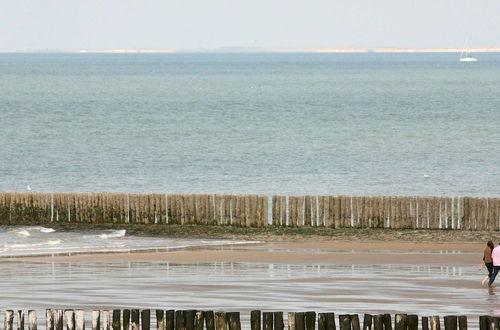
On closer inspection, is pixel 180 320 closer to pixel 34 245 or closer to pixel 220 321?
pixel 220 321

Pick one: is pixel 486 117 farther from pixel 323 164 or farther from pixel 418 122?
pixel 323 164

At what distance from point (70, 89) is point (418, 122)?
8553cm

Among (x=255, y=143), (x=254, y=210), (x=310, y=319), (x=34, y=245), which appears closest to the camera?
(x=310, y=319)

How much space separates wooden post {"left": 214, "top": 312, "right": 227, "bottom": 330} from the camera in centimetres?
1925

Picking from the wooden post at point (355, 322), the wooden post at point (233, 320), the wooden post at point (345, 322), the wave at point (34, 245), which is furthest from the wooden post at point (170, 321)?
the wave at point (34, 245)

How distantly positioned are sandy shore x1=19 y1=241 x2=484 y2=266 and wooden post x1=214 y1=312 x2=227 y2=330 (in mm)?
13949

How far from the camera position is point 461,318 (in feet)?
61.7

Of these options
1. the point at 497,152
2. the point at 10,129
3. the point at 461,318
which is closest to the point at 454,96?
the point at 10,129

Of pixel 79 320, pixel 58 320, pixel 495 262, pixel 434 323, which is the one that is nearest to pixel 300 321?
pixel 434 323

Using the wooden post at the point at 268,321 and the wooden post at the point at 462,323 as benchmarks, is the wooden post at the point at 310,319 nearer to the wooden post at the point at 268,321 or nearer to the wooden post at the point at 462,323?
the wooden post at the point at 268,321

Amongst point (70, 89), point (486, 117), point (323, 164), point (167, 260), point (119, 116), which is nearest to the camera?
point (167, 260)

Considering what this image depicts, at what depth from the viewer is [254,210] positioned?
40.4m

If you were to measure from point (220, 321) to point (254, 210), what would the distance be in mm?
21186

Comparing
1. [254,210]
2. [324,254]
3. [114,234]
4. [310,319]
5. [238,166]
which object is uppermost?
[310,319]
